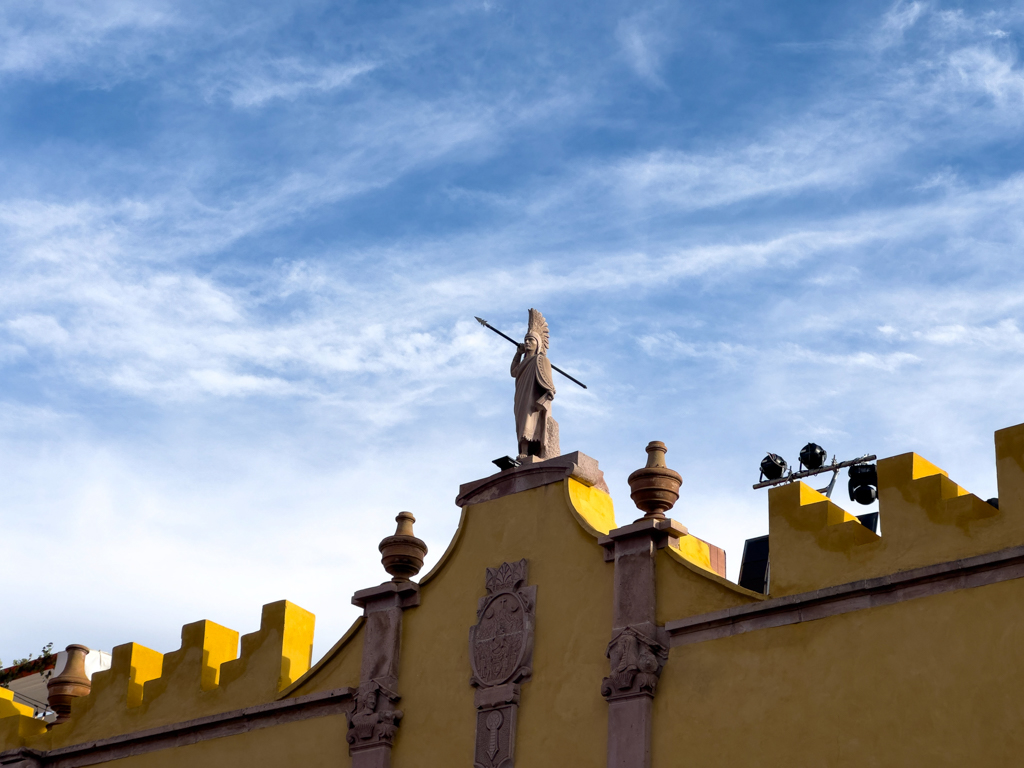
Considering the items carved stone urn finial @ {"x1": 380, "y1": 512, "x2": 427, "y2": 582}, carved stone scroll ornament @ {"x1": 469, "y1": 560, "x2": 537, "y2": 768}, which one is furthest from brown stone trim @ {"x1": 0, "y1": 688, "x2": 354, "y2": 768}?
carved stone scroll ornament @ {"x1": 469, "y1": 560, "x2": 537, "y2": 768}

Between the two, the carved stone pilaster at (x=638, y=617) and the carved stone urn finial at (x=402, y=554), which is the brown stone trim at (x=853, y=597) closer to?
the carved stone pilaster at (x=638, y=617)

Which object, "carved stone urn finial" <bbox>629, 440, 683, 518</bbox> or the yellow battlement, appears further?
the yellow battlement

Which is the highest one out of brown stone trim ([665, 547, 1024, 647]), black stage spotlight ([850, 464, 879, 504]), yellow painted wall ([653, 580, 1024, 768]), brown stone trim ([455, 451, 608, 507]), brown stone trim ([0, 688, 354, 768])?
black stage spotlight ([850, 464, 879, 504])

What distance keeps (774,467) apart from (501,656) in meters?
9.17

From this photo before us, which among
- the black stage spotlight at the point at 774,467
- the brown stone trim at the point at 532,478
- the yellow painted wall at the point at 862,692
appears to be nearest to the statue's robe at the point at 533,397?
the brown stone trim at the point at 532,478

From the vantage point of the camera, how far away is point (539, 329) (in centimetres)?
1914

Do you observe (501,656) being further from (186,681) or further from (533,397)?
(186,681)

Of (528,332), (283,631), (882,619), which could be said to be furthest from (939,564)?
(283,631)

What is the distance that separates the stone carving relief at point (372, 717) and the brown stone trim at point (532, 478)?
2384mm

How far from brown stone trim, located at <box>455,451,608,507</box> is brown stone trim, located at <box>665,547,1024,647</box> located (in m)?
2.47

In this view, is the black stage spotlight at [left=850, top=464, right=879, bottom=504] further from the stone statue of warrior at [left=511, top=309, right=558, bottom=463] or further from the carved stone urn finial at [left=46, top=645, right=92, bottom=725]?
the carved stone urn finial at [left=46, top=645, right=92, bottom=725]

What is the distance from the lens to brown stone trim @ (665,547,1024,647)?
1372cm

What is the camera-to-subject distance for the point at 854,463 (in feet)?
78.2

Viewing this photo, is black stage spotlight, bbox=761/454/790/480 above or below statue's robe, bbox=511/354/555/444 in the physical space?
above
